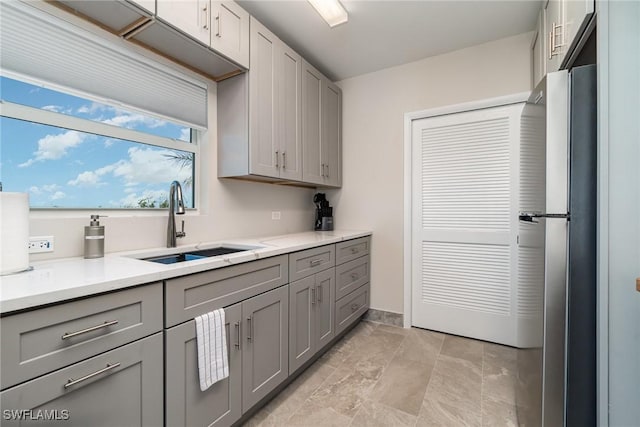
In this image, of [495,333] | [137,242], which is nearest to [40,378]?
[137,242]

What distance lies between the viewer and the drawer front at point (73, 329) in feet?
2.34

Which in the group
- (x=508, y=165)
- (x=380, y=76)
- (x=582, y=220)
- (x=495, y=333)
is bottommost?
(x=495, y=333)

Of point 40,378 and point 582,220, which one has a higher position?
point 582,220

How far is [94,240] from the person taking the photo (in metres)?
1.30

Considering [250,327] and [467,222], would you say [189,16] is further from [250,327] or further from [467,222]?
[467,222]

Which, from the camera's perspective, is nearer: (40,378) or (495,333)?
(40,378)

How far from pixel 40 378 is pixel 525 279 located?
191 centimetres

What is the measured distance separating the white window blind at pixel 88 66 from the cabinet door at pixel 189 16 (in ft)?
1.14

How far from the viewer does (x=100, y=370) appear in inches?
34.2

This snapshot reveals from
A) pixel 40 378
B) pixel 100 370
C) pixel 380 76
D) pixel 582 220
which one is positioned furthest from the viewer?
pixel 380 76

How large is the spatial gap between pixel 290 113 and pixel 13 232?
1760 mm

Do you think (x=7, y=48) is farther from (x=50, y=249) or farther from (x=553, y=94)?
(x=553, y=94)

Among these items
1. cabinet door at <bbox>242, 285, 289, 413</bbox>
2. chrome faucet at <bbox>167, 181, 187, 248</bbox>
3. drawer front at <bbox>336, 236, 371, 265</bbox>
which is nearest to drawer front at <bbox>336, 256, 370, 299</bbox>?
drawer front at <bbox>336, 236, 371, 265</bbox>

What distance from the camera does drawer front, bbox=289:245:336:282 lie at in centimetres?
171
